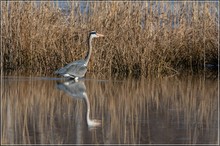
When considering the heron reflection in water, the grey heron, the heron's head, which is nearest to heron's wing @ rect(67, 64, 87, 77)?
the grey heron

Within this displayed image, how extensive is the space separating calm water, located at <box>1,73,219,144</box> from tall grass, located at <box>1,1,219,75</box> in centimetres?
85

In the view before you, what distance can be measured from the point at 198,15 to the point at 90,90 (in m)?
4.82

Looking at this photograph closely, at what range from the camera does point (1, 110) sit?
8320 millimetres

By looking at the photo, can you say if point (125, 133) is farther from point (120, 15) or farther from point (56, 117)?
point (120, 15)

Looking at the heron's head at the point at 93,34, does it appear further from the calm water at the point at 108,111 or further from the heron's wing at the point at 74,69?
the calm water at the point at 108,111

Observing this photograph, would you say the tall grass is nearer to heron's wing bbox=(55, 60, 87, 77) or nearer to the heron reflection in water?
heron's wing bbox=(55, 60, 87, 77)

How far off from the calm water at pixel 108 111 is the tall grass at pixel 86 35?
845 millimetres

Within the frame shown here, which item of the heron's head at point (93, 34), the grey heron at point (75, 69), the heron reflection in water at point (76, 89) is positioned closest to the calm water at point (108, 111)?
the heron reflection in water at point (76, 89)

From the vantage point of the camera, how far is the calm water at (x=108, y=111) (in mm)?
6898

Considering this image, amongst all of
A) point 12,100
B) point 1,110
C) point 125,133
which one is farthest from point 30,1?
point 125,133

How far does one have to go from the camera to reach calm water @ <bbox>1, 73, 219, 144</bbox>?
6.90 metres

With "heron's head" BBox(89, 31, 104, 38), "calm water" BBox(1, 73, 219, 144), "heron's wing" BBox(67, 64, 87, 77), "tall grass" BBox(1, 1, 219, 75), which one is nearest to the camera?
"calm water" BBox(1, 73, 219, 144)

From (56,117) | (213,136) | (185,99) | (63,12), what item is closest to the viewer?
(213,136)

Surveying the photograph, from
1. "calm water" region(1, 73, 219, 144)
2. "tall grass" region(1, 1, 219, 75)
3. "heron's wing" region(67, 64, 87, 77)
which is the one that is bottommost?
"calm water" region(1, 73, 219, 144)
